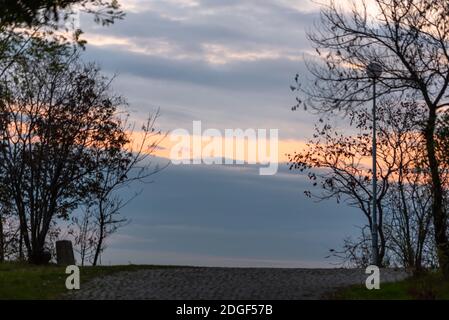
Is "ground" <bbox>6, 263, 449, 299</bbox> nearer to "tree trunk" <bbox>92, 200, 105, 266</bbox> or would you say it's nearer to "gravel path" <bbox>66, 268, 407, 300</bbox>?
"gravel path" <bbox>66, 268, 407, 300</bbox>

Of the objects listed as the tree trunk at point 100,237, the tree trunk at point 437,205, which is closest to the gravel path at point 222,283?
the tree trunk at point 437,205

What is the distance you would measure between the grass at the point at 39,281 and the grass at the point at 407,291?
7660 millimetres

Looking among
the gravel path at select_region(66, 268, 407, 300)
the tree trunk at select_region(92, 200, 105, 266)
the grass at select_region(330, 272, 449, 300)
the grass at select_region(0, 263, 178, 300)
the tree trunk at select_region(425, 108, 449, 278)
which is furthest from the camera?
the tree trunk at select_region(92, 200, 105, 266)

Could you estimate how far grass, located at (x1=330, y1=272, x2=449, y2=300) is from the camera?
19.5 metres

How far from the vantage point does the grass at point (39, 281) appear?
2050 cm

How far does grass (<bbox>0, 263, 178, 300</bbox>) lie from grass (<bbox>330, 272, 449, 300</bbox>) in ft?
25.1

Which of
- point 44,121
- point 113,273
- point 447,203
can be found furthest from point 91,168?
point 447,203

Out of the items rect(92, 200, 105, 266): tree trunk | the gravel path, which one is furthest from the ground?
rect(92, 200, 105, 266): tree trunk

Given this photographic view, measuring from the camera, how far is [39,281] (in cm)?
2273

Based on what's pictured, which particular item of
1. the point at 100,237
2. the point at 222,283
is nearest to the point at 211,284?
the point at 222,283

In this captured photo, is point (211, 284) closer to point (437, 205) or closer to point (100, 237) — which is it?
point (437, 205)

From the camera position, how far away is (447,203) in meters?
25.2

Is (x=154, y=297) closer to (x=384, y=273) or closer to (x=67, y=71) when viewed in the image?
(x=384, y=273)
